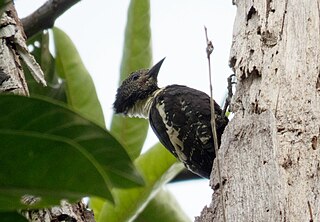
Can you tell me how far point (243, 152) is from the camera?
78.0 inches

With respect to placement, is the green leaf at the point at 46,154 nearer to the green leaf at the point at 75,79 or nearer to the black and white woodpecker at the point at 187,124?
the green leaf at the point at 75,79

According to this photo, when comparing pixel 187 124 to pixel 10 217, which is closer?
pixel 10 217

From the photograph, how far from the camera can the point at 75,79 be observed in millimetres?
2701

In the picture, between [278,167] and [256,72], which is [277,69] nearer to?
[256,72]

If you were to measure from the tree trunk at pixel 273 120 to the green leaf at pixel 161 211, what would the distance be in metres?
0.39

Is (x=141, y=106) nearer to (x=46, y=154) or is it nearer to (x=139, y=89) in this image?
(x=139, y=89)

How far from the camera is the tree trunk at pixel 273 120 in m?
1.79

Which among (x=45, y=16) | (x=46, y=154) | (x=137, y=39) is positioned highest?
(x=46, y=154)

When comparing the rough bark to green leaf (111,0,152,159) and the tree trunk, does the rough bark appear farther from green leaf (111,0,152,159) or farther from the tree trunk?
green leaf (111,0,152,159)

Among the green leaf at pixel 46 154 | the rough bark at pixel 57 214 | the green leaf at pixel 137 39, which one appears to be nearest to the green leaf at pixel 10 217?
the green leaf at pixel 46 154

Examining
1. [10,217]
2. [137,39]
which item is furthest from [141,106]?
[10,217]

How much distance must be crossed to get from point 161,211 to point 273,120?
0.61m

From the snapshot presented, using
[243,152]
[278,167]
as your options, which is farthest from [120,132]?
[278,167]

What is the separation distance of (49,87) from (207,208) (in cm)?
88
